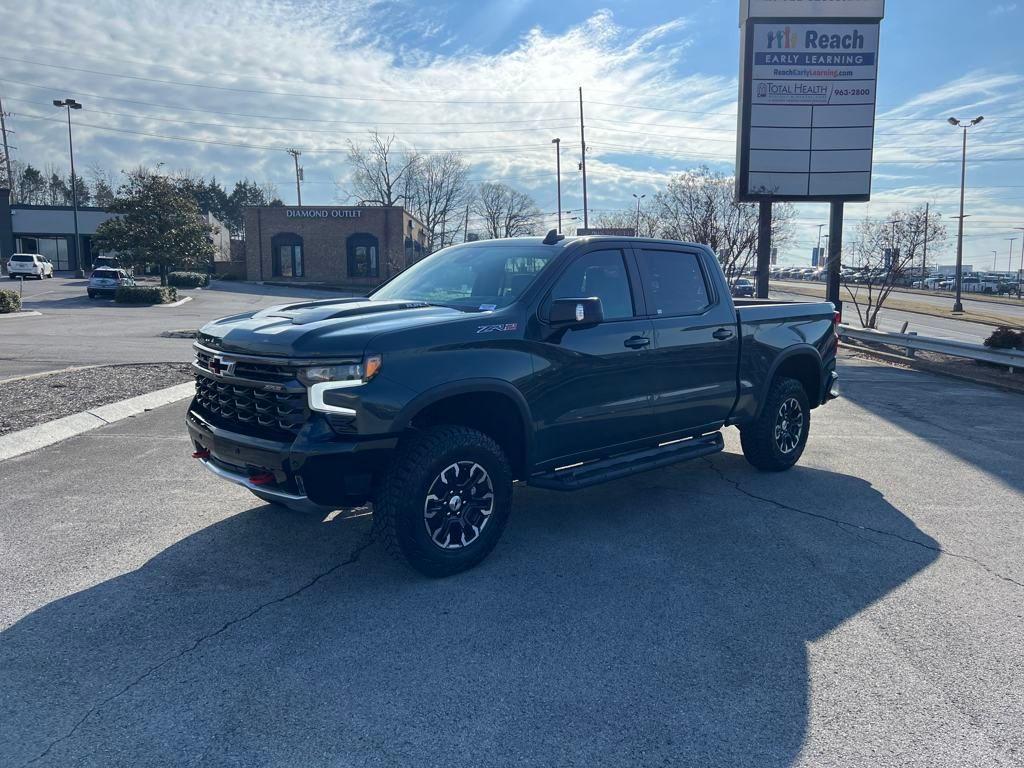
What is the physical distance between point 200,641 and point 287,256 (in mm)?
54220

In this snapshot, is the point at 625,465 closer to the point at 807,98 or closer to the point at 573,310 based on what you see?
the point at 573,310

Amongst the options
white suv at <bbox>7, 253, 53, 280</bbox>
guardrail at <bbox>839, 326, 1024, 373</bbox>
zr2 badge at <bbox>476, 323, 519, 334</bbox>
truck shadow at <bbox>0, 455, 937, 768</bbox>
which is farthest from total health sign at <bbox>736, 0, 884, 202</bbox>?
white suv at <bbox>7, 253, 53, 280</bbox>

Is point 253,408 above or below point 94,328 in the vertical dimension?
above

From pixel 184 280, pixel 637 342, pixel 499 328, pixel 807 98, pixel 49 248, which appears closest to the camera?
pixel 499 328

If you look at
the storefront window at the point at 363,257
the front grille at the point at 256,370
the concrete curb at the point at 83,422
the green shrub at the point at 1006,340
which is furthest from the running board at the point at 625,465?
the storefront window at the point at 363,257

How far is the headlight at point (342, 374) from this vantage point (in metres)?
4.06

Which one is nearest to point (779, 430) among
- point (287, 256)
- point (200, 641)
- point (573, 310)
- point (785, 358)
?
point (785, 358)

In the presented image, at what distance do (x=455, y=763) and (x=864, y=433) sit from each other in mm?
7568

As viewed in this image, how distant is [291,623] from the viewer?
3949 millimetres

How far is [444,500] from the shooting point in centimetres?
442

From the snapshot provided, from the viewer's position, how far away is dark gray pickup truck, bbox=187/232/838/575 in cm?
412

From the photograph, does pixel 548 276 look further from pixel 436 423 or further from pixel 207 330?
pixel 207 330

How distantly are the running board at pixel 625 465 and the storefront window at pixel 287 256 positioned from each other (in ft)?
171

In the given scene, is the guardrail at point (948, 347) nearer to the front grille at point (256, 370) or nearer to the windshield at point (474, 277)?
the windshield at point (474, 277)
